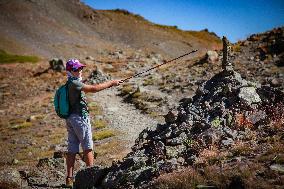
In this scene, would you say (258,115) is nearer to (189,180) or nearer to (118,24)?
(189,180)

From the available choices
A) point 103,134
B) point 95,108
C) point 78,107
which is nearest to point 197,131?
point 78,107

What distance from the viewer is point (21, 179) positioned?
11.3 m

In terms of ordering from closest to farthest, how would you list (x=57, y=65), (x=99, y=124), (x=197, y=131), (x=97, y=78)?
(x=197, y=131) → (x=99, y=124) → (x=97, y=78) → (x=57, y=65)

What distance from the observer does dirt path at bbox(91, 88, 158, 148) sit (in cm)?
1880

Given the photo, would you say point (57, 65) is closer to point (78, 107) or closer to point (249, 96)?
point (249, 96)

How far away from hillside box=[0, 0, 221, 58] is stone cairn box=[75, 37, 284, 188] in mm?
58124

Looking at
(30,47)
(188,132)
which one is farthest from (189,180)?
(30,47)

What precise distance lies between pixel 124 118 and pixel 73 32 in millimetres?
65328

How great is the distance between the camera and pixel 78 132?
9141mm

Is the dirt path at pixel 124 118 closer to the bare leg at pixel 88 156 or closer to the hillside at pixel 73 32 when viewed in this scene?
the bare leg at pixel 88 156

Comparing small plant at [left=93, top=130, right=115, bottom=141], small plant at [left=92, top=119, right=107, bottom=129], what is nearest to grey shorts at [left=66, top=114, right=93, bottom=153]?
small plant at [left=93, top=130, right=115, bottom=141]

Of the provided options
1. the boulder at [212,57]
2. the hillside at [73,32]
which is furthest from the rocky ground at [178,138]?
the hillside at [73,32]

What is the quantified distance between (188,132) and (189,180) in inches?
126

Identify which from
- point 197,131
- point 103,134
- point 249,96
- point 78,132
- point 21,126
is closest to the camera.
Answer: point 78,132
